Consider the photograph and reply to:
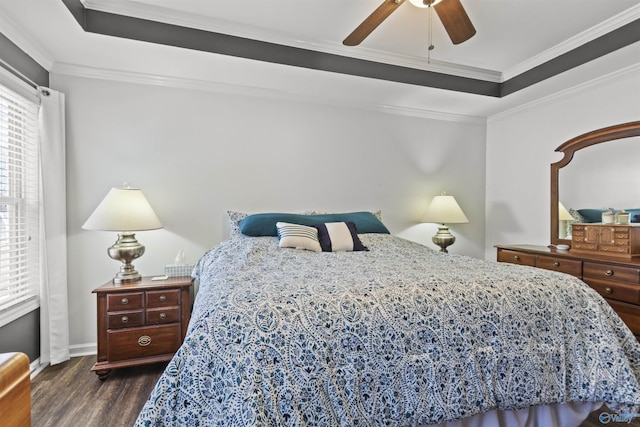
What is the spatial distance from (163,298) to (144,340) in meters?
0.31

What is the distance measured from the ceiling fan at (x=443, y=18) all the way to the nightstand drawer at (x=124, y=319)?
2.36 meters

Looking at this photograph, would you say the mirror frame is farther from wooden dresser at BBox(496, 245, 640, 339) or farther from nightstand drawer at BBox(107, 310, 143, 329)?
nightstand drawer at BBox(107, 310, 143, 329)

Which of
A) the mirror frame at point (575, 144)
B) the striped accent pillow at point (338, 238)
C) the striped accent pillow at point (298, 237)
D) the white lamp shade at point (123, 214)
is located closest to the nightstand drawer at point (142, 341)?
the white lamp shade at point (123, 214)

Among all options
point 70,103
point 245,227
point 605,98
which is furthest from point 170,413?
point 605,98

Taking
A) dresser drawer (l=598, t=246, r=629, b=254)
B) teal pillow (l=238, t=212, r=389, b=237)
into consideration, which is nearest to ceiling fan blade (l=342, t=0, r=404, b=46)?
teal pillow (l=238, t=212, r=389, b=237)

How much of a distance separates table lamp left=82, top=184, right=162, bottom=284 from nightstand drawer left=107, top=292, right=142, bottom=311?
166 mm

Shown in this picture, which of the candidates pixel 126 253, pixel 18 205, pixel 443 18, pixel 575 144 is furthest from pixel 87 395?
pixel 575 144

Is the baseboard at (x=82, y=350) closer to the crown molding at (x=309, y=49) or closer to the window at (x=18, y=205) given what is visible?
the window at (x=18, y=205)

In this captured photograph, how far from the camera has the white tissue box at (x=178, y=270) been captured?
2.63 meters

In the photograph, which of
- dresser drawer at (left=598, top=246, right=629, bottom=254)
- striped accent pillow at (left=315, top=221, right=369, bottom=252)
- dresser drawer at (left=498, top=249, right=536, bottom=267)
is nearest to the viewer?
dresser drawer at (left=598, top=246, right=629, bottom=254)

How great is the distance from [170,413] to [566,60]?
12.0 feet

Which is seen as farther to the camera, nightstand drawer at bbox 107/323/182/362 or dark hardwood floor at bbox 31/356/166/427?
nightstand drawer at bbox 107/323/182/362

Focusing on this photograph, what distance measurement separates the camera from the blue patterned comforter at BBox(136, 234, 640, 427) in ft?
3.43

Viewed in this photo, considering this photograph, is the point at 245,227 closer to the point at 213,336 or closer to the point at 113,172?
the point at 113,172
